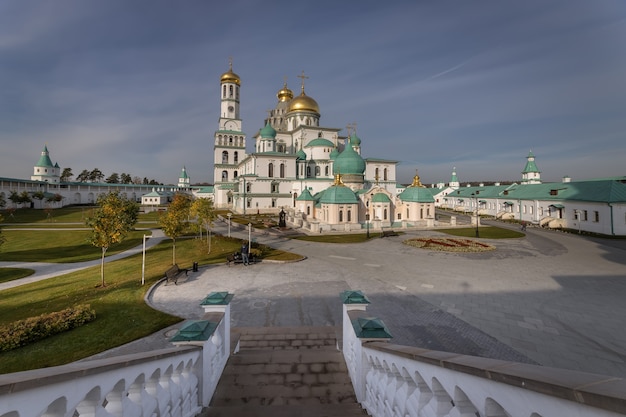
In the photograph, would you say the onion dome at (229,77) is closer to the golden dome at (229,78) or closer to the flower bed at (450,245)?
the golden dome at (229,78)

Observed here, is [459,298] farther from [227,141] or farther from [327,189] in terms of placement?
[227,141]

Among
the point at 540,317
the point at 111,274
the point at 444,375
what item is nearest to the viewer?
the point at 444,375

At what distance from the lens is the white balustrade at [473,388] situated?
1.57m

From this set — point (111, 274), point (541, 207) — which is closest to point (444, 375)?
point (111, 274)

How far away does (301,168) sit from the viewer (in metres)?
55.4

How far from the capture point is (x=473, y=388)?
8.34 feet

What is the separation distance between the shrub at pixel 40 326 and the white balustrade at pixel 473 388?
31.6 ft

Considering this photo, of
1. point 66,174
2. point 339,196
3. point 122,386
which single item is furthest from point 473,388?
point 66,174

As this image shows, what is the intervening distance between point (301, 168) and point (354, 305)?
4985cm

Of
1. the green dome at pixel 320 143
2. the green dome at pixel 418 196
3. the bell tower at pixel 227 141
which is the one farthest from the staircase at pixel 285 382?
the bell tower at pixel 227 141

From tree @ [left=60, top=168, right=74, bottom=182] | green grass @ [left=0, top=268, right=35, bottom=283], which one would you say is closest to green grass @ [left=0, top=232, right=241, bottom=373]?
green grass @ [left=0, top=268, right=35, bottom=283]

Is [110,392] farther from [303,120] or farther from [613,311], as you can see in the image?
[303,120]

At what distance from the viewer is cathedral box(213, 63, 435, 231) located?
3706cm

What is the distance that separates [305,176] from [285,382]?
50.3 meters
